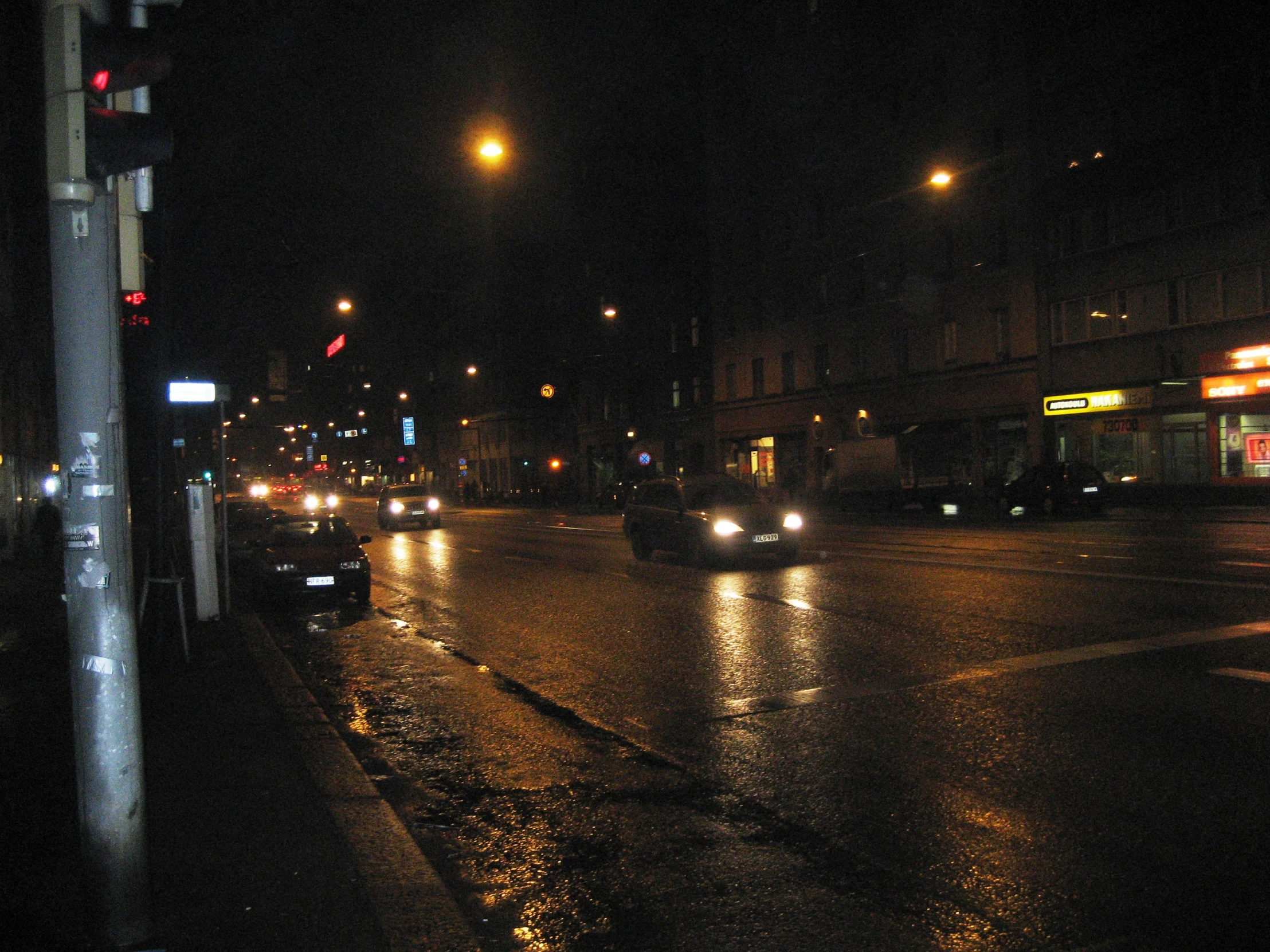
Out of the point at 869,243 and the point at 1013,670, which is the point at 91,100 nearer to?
the point at 1013,670

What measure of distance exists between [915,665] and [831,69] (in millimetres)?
43723

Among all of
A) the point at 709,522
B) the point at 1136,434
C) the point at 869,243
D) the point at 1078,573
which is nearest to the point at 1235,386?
the point at 1136,434

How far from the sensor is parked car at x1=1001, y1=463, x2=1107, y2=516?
3183 centimetres

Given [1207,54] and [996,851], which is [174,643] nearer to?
[996,851]

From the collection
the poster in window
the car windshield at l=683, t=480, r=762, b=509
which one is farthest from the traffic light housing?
the poster in window

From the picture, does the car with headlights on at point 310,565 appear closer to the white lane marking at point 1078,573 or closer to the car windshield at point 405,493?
the white lane marking at point 1078,573

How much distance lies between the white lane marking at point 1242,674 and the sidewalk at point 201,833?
6.53m

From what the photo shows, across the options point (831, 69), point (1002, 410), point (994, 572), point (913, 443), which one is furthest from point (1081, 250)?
point (994, 572)

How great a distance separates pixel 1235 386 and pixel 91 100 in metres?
35.7

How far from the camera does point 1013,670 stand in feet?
28.5

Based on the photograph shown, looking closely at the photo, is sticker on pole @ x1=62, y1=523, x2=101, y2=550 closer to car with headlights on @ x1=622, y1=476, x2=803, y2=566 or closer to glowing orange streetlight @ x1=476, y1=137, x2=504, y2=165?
car with headlights on @ x1=622, y1=476, x2=803, y2=566

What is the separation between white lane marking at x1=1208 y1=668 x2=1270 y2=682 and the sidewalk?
6.53 m

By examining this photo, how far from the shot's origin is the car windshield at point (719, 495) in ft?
62.2

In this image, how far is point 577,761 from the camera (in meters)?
6.80
